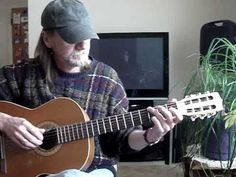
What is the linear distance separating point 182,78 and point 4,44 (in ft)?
8.88

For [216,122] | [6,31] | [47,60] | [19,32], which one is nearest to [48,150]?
[47,60]

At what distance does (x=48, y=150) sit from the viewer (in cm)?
129

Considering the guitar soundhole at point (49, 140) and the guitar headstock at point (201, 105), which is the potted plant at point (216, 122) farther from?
the guitar soundhole at point (49, 140)

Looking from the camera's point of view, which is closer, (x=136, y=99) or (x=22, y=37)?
(x=136, y=99)

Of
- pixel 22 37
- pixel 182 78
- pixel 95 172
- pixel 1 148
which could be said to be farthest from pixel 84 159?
pixel 22 37

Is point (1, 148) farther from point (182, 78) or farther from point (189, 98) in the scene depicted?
point (182, 78)

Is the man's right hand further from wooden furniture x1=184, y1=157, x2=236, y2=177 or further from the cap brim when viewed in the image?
wooden furniture x1=184, y1=157, x2=236, y2=177

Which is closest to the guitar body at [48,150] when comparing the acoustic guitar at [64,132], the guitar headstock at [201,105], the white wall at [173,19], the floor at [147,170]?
the acoustic guitar at [64,132]

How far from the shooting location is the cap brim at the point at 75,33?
51.8 inches

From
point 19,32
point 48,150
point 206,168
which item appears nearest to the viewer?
point 48,150

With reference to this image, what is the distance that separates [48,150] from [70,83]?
0.26 metres

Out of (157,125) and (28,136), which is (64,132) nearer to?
(28,136)

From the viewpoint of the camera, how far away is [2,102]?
4.52 ft

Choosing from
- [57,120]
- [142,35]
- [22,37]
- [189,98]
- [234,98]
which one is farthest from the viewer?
[22,37]
